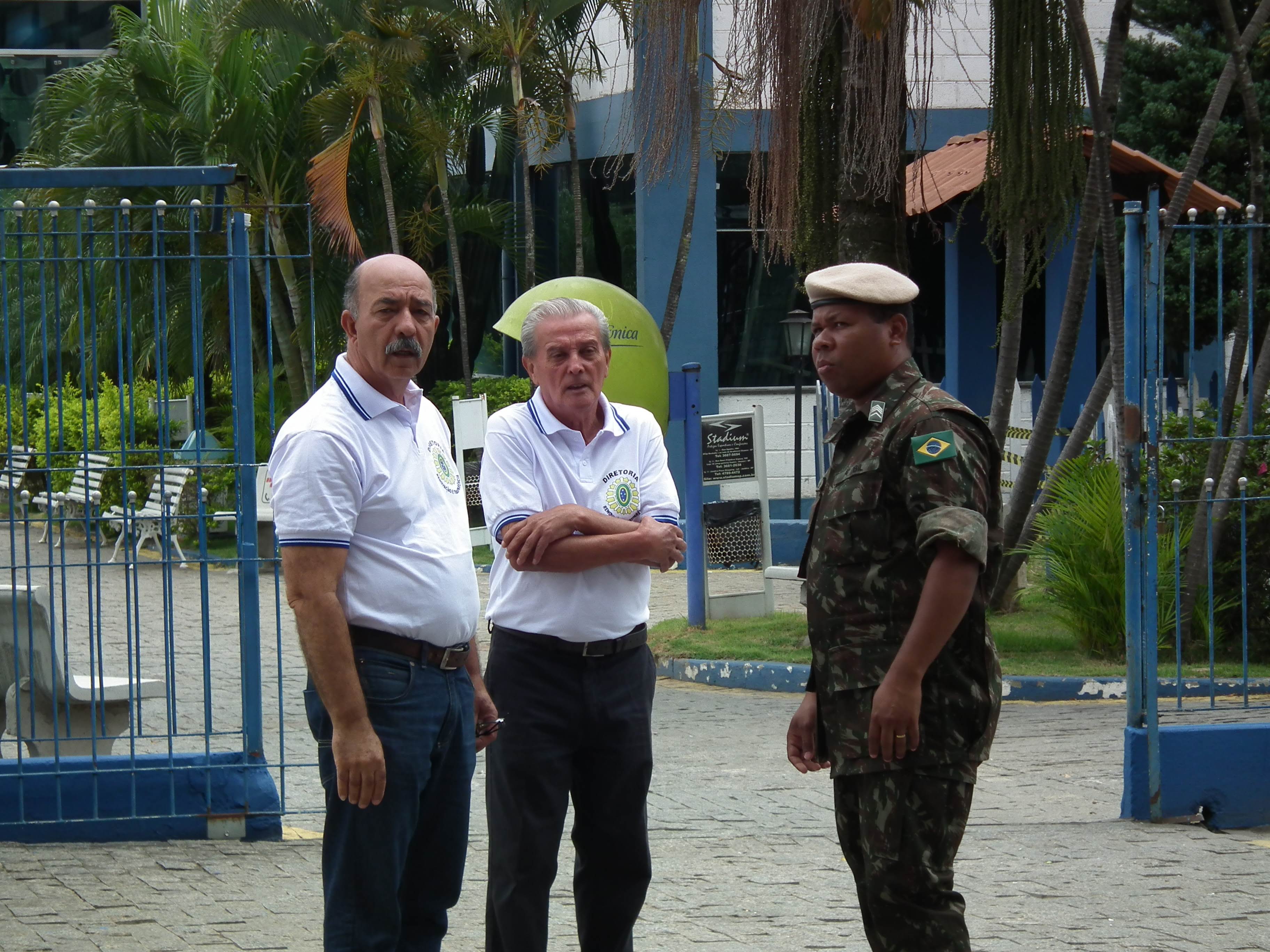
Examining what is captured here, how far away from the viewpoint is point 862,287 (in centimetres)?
355

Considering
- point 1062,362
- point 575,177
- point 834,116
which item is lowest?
point 1062,362

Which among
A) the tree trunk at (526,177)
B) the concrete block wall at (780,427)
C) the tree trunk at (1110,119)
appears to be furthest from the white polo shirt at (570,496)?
the concrete block wall at (780,427)

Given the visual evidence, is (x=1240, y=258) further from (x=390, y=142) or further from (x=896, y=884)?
(x=896, y=884)

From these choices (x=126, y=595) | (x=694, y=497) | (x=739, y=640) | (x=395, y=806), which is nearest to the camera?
(x=395, y=806)

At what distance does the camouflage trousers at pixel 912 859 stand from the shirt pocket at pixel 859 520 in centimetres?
49

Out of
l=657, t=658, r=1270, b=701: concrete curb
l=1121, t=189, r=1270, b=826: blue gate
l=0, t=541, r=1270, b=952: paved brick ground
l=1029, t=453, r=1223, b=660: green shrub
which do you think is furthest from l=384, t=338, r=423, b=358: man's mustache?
l=1029, t=453, r=1223, b=660: green shrub

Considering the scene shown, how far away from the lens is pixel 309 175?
53.5ft

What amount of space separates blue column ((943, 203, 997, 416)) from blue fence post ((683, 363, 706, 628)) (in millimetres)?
7655

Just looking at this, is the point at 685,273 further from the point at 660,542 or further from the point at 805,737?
the point at 805,737

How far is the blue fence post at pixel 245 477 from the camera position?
598 centimetres

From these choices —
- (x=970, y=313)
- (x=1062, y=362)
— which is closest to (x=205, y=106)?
(x=970, y=313)

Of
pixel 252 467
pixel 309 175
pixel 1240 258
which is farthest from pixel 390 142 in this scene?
pixel 252 467

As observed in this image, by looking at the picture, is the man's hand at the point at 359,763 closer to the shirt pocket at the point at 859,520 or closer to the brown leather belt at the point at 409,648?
the brown leather belt at the point at 409,648

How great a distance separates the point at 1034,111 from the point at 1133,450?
3066mm
